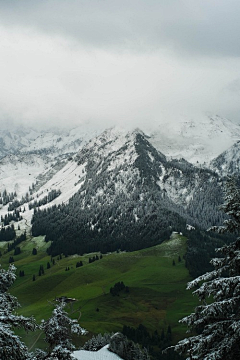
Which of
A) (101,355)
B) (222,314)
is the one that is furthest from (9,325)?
(101,355)

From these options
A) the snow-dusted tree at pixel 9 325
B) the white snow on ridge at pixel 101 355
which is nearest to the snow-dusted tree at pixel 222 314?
the snow-dusted tree at pixel 9 325

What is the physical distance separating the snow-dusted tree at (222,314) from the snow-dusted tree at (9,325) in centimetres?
1034

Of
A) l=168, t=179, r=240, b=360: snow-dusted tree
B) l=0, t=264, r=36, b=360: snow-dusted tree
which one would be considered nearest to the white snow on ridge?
l=0, t=264, r=36, b=360: snow-dusted tree

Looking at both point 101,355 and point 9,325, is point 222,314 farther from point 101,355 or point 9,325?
point 101,355

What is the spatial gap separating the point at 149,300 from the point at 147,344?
5607 centimetres

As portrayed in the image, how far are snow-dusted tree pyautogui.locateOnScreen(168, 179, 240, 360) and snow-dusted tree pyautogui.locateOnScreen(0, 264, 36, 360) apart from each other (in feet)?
33.9

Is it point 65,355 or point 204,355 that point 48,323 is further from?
point 204,355

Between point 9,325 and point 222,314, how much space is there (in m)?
14.2

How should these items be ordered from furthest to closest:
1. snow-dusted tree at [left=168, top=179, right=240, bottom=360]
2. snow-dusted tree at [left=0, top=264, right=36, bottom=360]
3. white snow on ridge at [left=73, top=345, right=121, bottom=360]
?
white snow on ridge at [left=73, top=345, right=121, bottom=360] < snow-dusted tree at [left=168, top=179, right=240, bottom=360] < snow-dusted tree at [left=0, top=264, right=36, bottom=360]

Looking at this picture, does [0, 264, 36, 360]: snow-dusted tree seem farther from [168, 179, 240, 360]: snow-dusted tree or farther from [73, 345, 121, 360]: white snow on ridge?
[73, 345, 121, 360]: white snow on ridge

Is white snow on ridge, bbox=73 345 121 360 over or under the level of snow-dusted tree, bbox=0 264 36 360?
under

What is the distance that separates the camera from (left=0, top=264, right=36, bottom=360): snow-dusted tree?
66.7 feet

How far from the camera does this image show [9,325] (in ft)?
70.1

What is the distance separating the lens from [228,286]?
21.8m
